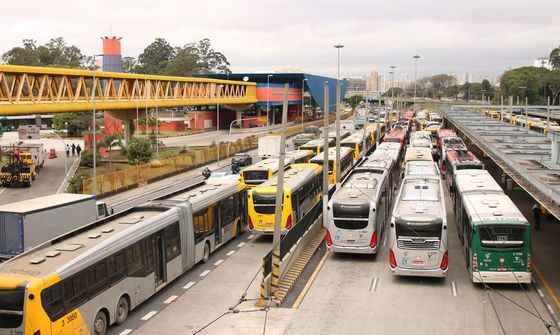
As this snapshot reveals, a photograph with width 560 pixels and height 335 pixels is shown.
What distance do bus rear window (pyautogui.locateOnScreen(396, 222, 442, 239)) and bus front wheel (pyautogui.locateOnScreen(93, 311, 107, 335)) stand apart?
957 centimetres

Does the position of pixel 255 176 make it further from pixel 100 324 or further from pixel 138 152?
pixel 138 152

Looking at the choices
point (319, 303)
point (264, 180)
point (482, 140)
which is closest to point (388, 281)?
point (319, 303)

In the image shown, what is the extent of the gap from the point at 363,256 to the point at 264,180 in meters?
8.51

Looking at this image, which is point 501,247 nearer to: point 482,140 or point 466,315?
point 466,315

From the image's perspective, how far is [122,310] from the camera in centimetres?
1780

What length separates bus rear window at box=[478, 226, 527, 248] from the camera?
19984mm

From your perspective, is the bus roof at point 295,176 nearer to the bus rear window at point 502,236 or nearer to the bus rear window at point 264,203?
the bus rear window at point 264,203

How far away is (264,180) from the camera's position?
106 ft

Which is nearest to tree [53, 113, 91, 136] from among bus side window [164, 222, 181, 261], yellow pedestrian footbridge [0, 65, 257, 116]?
yellow pedestrian footbridge [0, 65, 257, 116]

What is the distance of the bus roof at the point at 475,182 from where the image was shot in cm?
2559

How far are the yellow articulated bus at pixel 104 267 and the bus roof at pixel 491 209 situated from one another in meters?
9.59

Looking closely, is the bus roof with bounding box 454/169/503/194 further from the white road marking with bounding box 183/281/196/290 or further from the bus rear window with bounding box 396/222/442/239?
the white road marking with bounding box 183/281/196/290

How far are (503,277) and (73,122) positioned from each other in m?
79.5

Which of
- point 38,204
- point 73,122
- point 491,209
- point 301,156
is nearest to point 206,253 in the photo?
point 38,204
